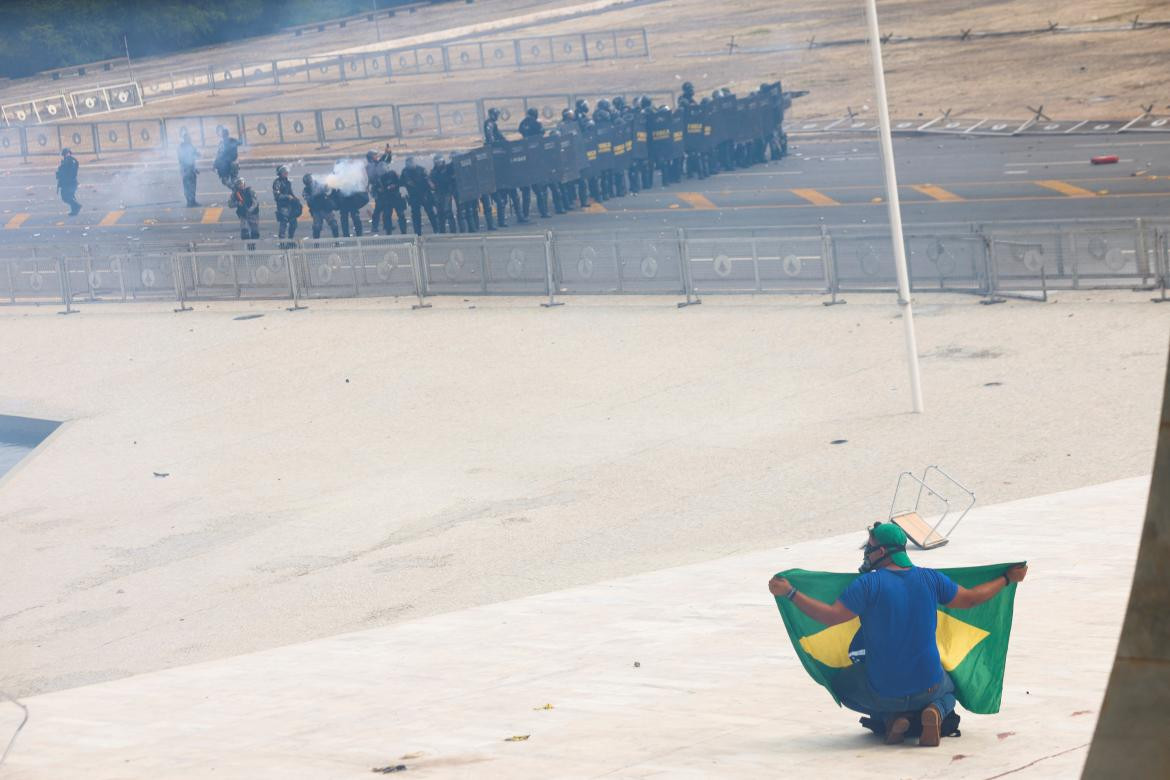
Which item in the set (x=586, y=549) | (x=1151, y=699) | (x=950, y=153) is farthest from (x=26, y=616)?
(x=950, y=153)

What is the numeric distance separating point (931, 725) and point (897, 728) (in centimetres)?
17

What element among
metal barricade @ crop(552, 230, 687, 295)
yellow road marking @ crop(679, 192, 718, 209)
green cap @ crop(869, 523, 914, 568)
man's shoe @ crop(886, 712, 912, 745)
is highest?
yellow road marking @ crop(679, 192, 718, 209)

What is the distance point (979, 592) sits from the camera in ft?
26.0

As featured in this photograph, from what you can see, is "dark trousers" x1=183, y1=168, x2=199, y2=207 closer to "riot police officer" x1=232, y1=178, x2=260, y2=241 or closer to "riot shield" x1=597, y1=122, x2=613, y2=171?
"riot police officer" x1=232, y1=178, x2=260, y2=241

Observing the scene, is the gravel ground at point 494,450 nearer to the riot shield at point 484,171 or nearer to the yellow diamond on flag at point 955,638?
the yellow diamond on flag at point 955,638

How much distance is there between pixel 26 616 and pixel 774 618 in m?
7.05

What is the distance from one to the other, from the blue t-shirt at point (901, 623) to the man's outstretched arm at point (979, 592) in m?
0.04

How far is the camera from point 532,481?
17.5 m

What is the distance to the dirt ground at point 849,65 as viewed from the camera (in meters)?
43.8

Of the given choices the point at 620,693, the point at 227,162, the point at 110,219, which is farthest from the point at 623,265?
the point at 110,219

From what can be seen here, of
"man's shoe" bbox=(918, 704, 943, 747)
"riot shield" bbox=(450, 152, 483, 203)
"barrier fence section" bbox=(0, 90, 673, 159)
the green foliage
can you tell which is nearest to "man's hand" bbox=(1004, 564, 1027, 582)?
"man's shoe" bbox=(918, 704, 943, 747)

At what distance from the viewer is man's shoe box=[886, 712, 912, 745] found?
26.4 ft

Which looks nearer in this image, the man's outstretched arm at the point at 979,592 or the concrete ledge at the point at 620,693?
the man's outstretched arm at the point at 979,592

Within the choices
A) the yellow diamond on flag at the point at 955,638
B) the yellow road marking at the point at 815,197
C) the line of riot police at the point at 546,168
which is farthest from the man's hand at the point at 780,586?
the yellow road marking at the point at 815,197
